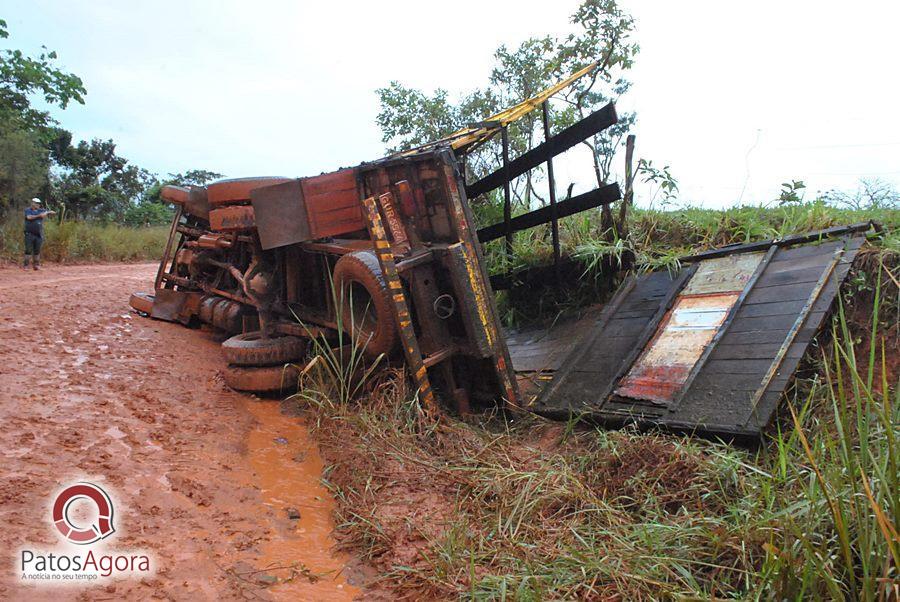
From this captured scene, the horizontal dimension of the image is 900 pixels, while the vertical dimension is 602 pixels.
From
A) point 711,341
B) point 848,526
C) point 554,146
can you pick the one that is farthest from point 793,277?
point 848,526

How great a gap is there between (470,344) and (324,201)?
1.78 metres

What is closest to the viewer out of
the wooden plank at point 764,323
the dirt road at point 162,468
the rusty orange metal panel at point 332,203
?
the dirt road at point 162,468

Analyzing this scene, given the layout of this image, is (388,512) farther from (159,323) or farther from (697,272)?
(159,323)

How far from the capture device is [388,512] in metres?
3.17

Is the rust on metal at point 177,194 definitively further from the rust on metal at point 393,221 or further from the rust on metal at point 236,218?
the rust on metal at point 393,221

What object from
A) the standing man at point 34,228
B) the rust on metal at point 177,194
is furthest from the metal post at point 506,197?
the standing man at point 34,228

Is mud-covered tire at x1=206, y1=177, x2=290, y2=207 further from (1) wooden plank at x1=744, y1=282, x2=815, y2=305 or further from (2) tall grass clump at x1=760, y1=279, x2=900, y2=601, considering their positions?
(2) tall grass clump at x1=760, y1=279, x2=900, y2=601

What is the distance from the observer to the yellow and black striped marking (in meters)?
4.06

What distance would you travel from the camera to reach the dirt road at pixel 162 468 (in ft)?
8.43

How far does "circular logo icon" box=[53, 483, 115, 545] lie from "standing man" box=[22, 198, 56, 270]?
1139 cm

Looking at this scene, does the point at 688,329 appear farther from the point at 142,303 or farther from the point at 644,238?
the point at 142,303

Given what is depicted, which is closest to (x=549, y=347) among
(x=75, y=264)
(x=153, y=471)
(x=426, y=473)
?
(x=426, y=473)

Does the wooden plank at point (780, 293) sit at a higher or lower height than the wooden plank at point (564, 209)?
lower

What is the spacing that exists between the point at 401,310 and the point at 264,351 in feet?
5.61
